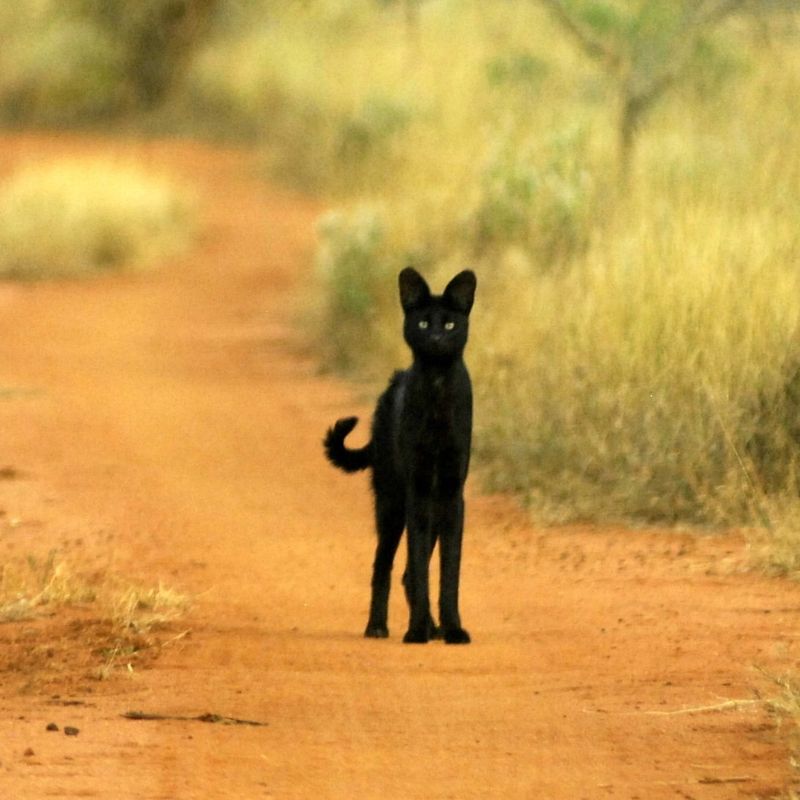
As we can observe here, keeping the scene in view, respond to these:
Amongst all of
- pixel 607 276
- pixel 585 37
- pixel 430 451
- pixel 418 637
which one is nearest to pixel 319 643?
pixel 418 637

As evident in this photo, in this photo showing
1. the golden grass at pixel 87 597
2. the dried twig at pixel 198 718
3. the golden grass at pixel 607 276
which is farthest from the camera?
the golden grass at pixel 607 276

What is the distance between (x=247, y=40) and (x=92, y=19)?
8.93 feet

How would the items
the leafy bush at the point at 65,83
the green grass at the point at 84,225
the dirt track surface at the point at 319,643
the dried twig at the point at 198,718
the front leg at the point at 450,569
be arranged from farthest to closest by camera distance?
1. the leafy bush at the point at 65,83
2. the green grass at the point at 84,225
3. the front leg at the point at 450,569
4. the dried twig at the point at 198,718
5. the dirt track surface at the point at 319,643

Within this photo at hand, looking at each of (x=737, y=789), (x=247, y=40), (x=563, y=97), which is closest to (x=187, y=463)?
(x=737, y=789)

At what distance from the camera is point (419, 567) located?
789 cm

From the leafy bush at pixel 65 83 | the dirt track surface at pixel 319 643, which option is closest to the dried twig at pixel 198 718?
the dirt track surface at pixel 319 643

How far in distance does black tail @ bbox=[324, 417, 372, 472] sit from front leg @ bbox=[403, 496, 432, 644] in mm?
714

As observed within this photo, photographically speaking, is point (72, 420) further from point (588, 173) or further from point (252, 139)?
point (252, 139)

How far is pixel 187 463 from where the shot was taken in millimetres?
12992

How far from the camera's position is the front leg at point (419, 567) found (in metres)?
7.86

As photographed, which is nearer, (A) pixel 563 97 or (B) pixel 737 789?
(B) pixel 737 789

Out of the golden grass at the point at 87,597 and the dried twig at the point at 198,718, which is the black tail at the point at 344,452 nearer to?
the golden grass at the point at 87,597

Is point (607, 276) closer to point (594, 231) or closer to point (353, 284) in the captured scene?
point (594, 231)

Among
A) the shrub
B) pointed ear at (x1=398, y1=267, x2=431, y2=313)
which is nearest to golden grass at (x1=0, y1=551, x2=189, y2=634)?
pointed ear at (x1=398, y1=267, x2=431, y2=313)
